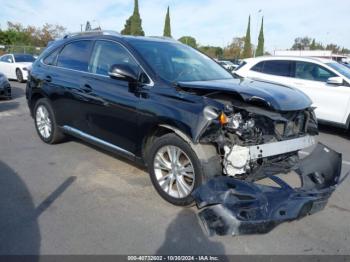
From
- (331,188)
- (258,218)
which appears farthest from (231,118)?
(331,188)

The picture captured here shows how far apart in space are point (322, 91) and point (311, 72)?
0.61m

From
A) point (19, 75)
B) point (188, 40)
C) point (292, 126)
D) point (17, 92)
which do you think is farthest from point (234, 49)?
point (292, 126)

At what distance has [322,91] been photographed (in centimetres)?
805

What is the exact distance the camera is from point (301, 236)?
346 centimetres

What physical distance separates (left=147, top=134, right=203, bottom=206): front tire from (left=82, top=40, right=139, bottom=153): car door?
465 millimetres

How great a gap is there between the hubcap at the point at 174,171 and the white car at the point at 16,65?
14.4 metres

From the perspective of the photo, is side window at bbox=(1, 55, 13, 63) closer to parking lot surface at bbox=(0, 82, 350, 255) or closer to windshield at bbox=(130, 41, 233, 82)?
parking lot surface at bbox=(0, 82, 350, 255)

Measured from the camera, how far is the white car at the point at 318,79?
25.6 feet

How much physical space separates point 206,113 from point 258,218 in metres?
1.11

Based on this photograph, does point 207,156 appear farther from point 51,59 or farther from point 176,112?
point 51,59

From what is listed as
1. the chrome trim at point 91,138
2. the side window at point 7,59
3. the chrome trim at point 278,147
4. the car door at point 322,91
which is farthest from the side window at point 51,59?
the side window at point 7,59

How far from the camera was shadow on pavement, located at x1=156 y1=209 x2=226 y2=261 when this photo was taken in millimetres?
3170

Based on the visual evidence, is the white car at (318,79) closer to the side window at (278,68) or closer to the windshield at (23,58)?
the side window at (278,68)

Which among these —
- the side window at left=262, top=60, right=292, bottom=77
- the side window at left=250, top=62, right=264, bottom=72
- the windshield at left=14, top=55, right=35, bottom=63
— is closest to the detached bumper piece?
the side window at left=262, top=60, right=292, bottom=77
